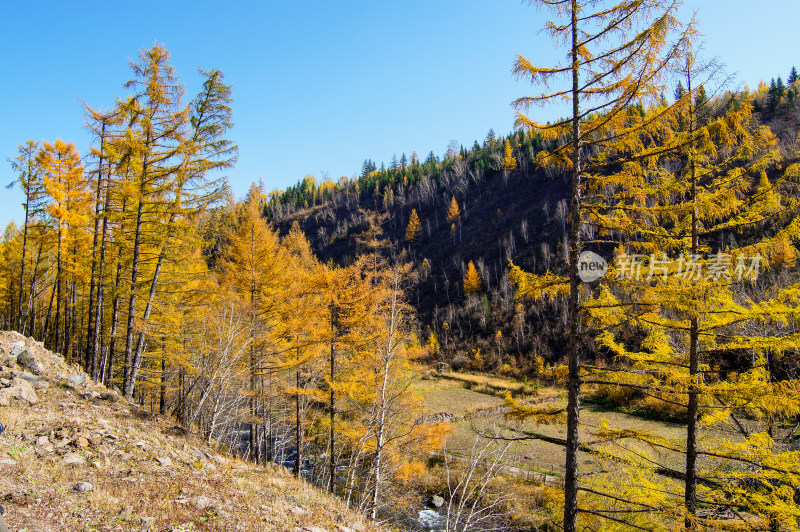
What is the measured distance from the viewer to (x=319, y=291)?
1412 centimetres

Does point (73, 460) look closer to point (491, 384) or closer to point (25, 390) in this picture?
point (25, 390)

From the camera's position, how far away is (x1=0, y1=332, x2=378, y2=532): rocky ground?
15.0 feet

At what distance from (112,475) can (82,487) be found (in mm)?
760

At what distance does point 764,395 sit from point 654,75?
5.44 metres

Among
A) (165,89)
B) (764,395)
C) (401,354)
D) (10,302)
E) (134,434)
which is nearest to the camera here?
(764,395)

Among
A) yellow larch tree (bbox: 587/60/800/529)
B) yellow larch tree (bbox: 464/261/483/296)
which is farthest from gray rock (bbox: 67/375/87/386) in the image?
yellow larch tree (bbox: 464/261/483/296)

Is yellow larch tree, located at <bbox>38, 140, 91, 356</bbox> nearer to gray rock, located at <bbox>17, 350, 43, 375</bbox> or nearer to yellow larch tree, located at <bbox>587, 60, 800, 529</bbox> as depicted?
gray rock, located at <bbox>17, 350, 43, 375</bbox>

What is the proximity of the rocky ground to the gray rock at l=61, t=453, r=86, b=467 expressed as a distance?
0.04ft

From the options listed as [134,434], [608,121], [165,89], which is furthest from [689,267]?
[165,89]

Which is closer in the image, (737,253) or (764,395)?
(764,395)

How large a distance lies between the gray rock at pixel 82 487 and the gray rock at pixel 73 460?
0.87 m

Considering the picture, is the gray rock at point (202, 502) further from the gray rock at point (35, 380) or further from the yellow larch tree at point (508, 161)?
the yellow larch tree at point (508, 161)

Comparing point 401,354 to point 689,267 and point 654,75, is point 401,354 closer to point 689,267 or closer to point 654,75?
point 689,267

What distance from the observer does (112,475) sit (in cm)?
573
